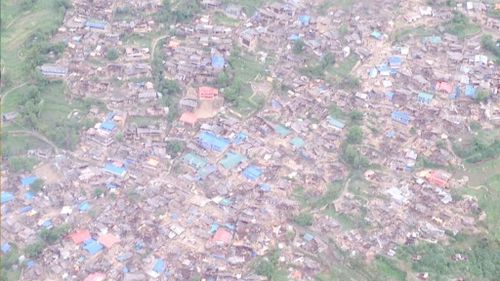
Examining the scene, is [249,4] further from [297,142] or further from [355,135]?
[355,135]

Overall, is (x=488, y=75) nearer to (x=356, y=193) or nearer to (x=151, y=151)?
(x=356, y=193)

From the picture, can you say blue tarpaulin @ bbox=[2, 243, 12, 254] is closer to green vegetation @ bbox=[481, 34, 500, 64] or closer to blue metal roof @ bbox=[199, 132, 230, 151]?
blue metal roof @ bbox=[199, 132, 230, 151]

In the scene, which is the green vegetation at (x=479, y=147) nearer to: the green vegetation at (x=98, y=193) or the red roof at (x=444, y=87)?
the red roof at (x=444, y=87)

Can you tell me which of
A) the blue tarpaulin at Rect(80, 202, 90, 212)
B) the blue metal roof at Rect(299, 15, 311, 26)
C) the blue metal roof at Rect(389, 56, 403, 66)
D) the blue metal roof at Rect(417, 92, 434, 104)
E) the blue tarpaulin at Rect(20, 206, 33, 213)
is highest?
the blue metal roof at Rect(299, 15, 311, 26)

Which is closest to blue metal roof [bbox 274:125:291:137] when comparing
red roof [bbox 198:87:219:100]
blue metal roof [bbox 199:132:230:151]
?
blue metal roof [bbox 199:132:230:151]

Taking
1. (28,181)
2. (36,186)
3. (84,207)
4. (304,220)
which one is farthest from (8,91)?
(304,220)

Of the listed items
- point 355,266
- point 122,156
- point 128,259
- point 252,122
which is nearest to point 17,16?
point 122,156
